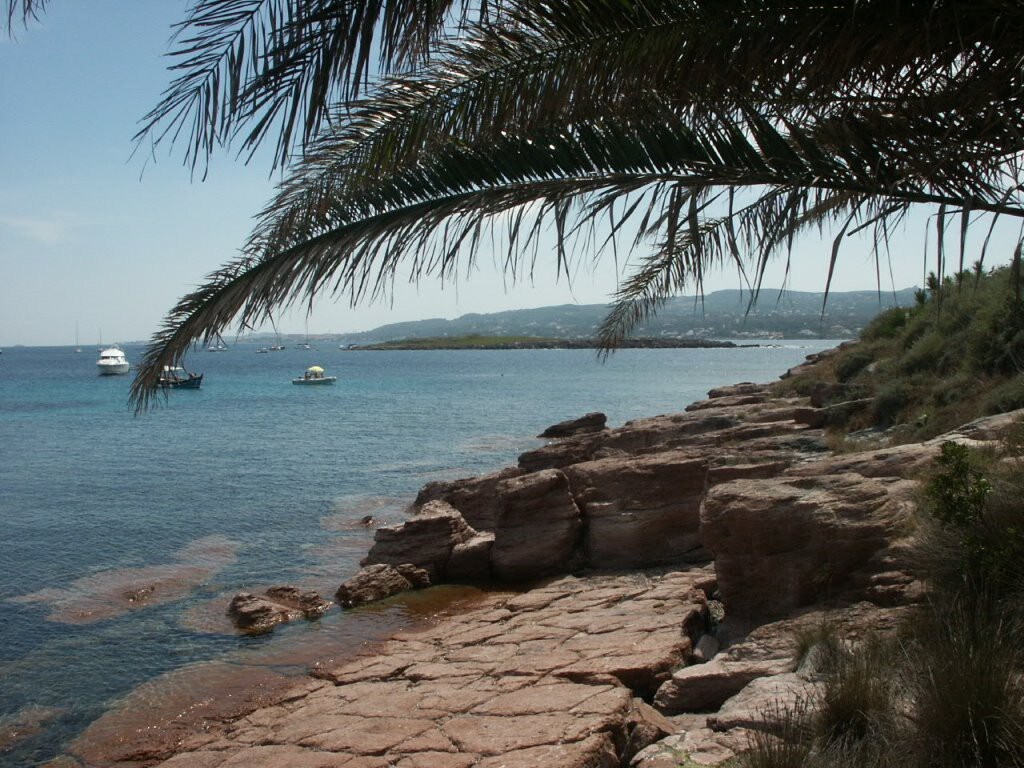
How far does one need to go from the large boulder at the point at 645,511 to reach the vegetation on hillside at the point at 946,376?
258 cm

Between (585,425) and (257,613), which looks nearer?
(257,613)

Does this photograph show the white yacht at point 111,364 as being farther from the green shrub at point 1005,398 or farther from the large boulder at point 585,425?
the green shrub at point 1005,398

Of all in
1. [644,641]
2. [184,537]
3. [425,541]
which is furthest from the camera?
[184,537]

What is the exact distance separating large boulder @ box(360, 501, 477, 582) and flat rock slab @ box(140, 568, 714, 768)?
2.74 metres

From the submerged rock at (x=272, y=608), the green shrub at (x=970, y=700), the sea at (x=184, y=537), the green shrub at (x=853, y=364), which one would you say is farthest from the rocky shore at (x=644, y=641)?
the green shrub at (x=853, y=364)

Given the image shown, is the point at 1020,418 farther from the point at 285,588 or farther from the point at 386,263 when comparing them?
the point at 285,588

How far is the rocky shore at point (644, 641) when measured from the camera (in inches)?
209

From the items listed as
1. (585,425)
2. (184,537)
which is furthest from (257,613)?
(585,425)

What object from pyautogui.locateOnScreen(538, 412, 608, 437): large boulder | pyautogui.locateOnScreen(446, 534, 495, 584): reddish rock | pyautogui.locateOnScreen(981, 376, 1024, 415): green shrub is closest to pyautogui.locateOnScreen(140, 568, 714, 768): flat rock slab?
pyautogui.locateOnScreen(446, 534, 495, 584): reddish rock

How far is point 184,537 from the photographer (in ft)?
52.1

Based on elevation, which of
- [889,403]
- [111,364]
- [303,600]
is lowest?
[303,600]

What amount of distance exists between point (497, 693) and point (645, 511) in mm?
4398

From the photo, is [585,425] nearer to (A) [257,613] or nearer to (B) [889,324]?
(B) [889,324]

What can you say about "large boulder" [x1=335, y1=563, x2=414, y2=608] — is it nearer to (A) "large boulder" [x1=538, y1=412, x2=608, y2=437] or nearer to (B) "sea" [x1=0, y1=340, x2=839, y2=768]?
(B) "sea" [x1=0, y1=340, x2=839, y2=768]
